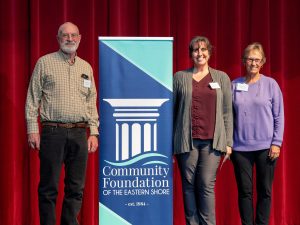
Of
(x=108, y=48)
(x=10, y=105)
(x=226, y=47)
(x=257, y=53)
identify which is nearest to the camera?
(x=108, y=48)

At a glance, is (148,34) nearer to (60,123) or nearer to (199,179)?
(60,123)

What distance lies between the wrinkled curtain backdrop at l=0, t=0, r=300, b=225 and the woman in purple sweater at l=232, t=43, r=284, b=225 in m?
1.09

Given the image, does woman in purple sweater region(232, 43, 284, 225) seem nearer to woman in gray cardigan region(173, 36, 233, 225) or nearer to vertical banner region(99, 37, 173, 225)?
woman in gray cardigan region(173, 36, 233, 225)

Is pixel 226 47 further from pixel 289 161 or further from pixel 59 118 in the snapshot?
pixel 59 118

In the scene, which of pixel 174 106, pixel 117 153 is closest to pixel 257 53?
pixel 174 106

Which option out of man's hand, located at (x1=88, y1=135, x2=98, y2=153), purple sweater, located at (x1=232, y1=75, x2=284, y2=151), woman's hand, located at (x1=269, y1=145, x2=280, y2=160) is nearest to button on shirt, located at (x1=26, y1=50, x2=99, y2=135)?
man's hand, located at (x1=88, y1=135, x2=98, y2=153)

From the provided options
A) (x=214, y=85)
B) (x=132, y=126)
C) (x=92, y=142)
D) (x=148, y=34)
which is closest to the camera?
(x=132, y=126)

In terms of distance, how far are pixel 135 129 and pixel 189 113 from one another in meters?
0.33

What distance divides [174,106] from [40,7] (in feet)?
5.21

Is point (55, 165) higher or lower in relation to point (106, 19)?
lower

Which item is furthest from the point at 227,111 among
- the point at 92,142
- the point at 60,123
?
the point at 60,123

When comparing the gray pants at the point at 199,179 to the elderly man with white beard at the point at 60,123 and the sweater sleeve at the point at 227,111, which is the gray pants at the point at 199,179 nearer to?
the sweater sleeve at the point at 227,111

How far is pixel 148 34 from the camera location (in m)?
4.18

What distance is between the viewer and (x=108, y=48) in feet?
9.42
